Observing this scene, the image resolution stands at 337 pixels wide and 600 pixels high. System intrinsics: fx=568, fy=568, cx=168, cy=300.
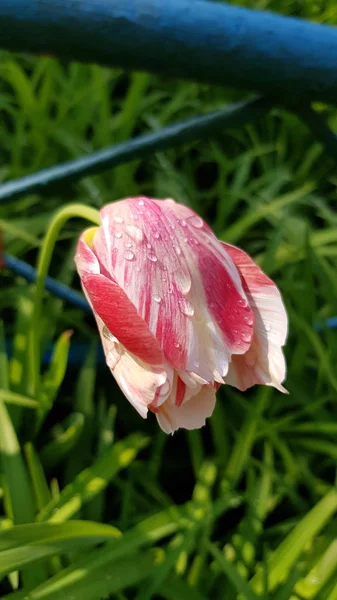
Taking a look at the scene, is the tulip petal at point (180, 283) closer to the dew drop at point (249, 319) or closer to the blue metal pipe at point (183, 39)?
the dew drop at point (249, 319)

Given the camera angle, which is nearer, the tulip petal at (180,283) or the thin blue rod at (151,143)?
the tulip petal at (180,283)

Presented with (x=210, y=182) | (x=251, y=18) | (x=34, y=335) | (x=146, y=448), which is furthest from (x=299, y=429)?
(x=210, y=182)

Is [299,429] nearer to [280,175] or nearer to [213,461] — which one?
[213,461]

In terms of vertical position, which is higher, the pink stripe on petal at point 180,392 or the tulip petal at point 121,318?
the tulip petal at point 121,318

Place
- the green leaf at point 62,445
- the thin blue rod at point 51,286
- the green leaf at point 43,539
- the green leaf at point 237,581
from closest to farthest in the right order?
1. the green leaf at point 43,539
2. the green leaf at point 237,581
3. the green leaf at point 62,445
4. the thin blue rod at point 51,286

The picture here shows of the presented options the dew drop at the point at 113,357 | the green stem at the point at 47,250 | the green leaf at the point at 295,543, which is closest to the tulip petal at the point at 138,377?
the dew drop at the point at 113,357

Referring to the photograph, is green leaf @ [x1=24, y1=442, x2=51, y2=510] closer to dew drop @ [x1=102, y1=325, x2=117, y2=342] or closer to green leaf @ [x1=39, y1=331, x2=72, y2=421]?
green leaf @ [x1=39, y1=331, x2=72, y2=421]

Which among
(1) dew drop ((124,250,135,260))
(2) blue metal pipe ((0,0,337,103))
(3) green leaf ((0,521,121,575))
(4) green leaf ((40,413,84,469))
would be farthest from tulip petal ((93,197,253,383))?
(4) green leaf ((40,413,84,469))
